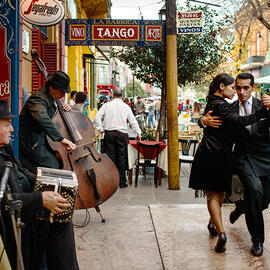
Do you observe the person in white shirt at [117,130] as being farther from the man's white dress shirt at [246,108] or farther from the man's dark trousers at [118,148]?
the man's white dress shirt at [246,108]

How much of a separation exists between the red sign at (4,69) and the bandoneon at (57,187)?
109 inches

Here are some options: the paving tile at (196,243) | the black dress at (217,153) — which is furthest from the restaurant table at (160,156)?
the black dress at (217,153)

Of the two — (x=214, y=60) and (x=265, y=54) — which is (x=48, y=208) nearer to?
(x=214, y=60)

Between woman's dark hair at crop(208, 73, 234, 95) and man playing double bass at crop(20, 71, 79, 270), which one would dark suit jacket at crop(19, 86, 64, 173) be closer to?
man playing double bass at crop(20, 71, 79, 270)

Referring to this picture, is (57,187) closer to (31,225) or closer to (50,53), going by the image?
(31,225)

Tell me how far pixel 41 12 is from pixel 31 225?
5.16 m

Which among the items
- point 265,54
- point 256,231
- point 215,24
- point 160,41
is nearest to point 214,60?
point 215,24

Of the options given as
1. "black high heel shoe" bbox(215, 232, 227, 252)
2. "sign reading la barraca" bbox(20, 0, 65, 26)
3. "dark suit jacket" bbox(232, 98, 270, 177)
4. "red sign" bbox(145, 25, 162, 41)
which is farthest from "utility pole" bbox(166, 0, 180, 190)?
"black high heel shoe" bbox(215, 232, 227, 252)

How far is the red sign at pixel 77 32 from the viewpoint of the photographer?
30.8 ft

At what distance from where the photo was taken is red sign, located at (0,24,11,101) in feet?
18.2

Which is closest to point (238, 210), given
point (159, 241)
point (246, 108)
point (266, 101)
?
point (159, 241)

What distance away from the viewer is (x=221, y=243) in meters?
4.80

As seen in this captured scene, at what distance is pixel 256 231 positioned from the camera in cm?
466

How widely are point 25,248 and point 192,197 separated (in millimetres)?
5449
